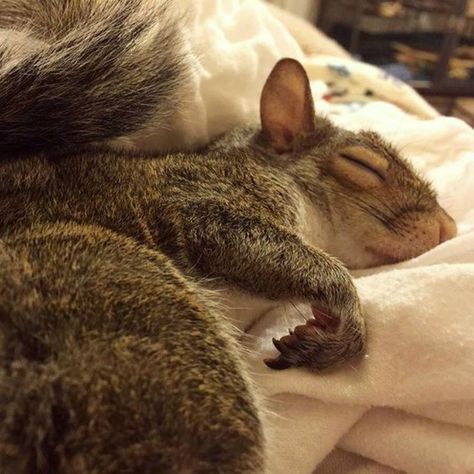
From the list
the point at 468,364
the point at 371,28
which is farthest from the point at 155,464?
the point at 371,28

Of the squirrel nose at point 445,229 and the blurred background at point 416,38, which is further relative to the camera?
the blurred background at point 416,38

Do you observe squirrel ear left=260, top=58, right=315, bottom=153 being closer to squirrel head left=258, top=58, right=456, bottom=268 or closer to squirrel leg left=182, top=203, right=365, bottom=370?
squirrel head left=258, top=58, right=456, bottom=268

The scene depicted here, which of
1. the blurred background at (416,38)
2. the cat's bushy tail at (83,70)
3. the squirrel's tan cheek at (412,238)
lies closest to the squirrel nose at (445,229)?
the squirrel's tan cheek at (412,238)

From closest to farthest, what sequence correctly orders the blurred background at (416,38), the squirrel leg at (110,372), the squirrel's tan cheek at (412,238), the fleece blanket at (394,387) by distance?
the squirrel leg at (110,372) < the fleece blanket at (394,387) < the squirrel's tan cheek at (412,238) < the blurred background at (416,38)

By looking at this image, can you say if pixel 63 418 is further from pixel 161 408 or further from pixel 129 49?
pixel 129 49

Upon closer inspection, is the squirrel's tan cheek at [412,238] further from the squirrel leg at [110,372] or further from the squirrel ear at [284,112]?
the squirrel leg at [110,372]

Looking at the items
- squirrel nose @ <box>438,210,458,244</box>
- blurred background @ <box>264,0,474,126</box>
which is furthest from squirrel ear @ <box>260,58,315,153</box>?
blurred background @ <box>264,0,474,126</box>
